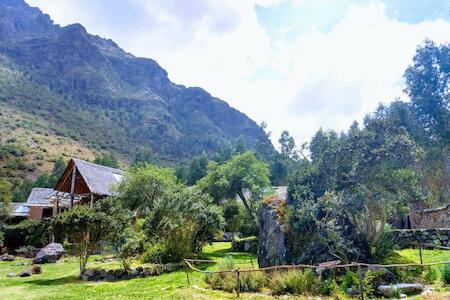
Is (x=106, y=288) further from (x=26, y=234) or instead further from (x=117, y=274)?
(x=26, y=234)

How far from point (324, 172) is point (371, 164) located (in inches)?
70.7

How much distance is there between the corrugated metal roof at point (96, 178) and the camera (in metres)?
33.3

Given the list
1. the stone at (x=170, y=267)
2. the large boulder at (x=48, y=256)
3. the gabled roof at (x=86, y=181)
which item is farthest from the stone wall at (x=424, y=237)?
the gabled roof at (x=86, y=181)

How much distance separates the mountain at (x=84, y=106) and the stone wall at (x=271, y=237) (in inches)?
2937

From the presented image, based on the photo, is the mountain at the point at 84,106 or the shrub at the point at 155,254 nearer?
the shrub at the point at 155,254

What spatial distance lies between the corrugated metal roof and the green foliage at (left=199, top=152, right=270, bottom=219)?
974cm

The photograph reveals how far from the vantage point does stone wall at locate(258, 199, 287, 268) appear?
44.5 feet

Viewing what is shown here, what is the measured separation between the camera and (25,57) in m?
160

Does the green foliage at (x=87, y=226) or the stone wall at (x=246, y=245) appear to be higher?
the green foliage at (x=87, y=226)

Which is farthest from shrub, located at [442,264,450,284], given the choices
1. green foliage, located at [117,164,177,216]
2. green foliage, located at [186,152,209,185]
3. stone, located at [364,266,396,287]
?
green foliage, located at [186,152,209,185]

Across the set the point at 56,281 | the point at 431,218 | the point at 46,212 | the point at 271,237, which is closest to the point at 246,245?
the point at 431,218

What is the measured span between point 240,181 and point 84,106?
11721 centimetres

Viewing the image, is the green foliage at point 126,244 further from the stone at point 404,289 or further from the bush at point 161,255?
the stone at point 404,289

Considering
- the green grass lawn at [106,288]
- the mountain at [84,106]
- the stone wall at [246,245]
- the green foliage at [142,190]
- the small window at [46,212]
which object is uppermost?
the mountain at [84,106]
